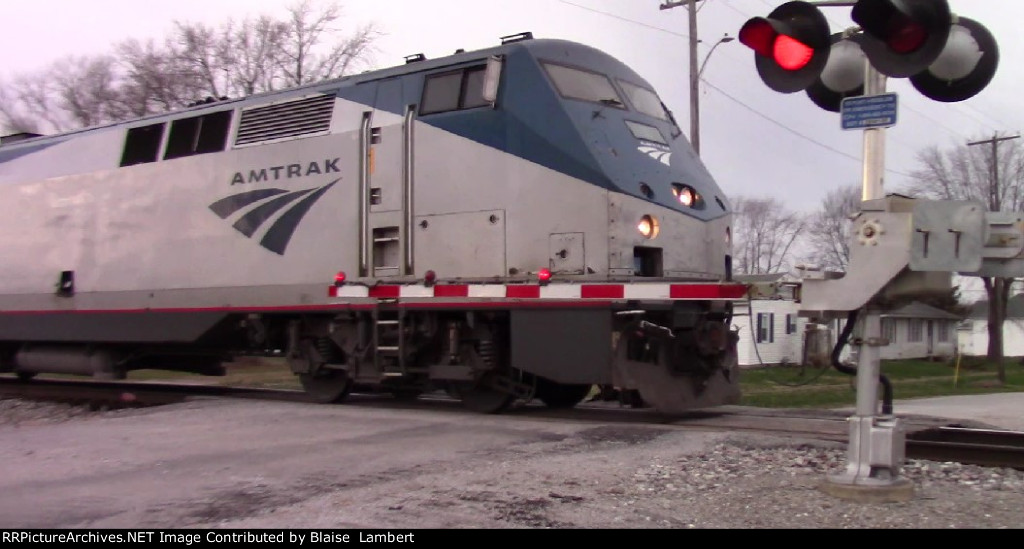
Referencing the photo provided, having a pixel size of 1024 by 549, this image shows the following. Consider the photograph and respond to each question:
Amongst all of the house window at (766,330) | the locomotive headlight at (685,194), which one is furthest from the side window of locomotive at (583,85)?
the house window at (766,330)

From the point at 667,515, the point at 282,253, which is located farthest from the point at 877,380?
the point at 282,253

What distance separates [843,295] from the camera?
601cm

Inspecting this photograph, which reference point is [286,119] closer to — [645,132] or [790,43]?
[645,132]

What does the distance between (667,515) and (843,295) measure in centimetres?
184

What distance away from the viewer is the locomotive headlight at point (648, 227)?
30.2ft

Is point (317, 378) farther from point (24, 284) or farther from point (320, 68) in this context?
point (320, 68)

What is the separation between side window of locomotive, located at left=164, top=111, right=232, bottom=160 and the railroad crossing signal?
7885 mm

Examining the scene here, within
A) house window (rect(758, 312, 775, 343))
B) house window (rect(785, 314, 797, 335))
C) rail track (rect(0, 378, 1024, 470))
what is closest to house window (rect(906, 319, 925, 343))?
house window (rect(785, 314, 797, 335))

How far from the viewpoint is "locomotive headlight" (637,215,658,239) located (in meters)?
9.20

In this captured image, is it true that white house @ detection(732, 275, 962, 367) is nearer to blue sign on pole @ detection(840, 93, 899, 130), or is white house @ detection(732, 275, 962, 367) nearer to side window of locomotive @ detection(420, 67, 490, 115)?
blue sign on pole @ detection(840, 93, 899, 130)

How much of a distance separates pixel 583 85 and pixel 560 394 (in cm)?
364

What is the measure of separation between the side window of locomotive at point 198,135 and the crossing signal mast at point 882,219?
26.2 ft

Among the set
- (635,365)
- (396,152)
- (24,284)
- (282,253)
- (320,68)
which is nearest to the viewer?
(635,365)
